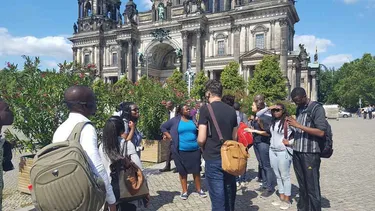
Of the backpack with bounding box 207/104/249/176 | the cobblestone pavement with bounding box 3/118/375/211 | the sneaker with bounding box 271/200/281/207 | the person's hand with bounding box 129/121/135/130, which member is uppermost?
the person's hand with bounding box 129/121/135/130

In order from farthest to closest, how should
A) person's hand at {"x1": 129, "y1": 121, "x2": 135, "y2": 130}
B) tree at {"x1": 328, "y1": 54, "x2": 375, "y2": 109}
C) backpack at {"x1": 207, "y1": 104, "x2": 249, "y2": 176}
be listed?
tree at {"x1": 328, "y1": 54, "x2": 375, "y2": 109}
person's hand at {"x1": 129, "y1": 121, "x2": 135, "y2": 130}
backpack at {"x1": 207, "y1": 104, "x2": 249, "y2": 176}

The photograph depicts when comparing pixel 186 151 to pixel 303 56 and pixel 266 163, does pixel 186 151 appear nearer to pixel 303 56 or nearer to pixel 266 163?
pixel 266 163

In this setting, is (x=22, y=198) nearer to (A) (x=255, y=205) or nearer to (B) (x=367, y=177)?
(A) (x=255, y=205)

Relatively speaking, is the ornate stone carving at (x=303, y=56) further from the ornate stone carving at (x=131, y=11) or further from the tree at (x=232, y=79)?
the ornate stone carving at (x=131, y=11)

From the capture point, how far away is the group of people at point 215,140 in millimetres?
2559

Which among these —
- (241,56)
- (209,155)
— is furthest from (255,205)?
(241,56)

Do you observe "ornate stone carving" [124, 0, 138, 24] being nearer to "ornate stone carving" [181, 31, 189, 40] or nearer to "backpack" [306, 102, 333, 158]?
"ornate stone carving" [181, 31, 189, 40]

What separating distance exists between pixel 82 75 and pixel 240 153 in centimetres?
486

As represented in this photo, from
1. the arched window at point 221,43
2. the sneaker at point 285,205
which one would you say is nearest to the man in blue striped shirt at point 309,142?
the sneaker at point 285,205

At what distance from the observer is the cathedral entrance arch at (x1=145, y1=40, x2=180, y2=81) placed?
1837 inches

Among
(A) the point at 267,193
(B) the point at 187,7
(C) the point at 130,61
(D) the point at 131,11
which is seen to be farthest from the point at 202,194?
(D) the point at 131,11

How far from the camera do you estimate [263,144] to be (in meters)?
6.66

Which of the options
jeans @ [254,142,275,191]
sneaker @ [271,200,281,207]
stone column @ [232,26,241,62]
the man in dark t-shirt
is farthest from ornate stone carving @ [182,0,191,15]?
the man in dark t-shirt

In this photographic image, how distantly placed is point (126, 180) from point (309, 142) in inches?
116
